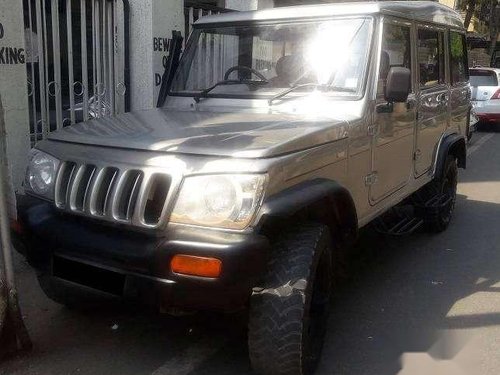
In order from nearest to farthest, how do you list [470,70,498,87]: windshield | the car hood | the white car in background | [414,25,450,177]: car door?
the car hood
[414,25,450,177]: car door
the white car in background
[470,70,498,87]: windshield

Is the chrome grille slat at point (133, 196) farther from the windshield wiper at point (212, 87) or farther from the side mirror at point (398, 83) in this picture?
the side mirror at point (398, 83)

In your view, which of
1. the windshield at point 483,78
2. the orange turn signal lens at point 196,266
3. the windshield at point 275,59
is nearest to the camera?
the orange turn signal lens at point 196,266

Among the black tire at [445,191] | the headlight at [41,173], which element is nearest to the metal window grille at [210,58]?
the headlight at [41,173]

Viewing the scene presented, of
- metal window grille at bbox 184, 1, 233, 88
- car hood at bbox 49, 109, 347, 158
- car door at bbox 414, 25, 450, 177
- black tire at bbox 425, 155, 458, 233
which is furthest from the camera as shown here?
black tire at bbox 425, 155, 458, 233

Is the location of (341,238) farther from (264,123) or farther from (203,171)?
(203,171)

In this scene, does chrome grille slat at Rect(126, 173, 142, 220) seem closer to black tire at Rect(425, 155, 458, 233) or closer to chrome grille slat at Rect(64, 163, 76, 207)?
chrome grille slat at Rect(64, 163, 76, 207)

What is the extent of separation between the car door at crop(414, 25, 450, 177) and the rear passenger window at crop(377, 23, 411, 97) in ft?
0.90

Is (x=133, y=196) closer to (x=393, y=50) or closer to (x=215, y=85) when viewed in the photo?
(x=215, y=85)

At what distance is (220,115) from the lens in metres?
3.97

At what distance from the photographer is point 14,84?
5309 mm

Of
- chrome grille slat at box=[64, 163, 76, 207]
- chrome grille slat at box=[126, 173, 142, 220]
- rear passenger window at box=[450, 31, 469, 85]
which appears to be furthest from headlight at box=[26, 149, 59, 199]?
rear passenger window at box=[450, 31, 469, 85]

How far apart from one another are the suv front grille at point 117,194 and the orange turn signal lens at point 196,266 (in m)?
0.22

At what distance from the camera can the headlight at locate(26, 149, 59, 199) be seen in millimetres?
3281

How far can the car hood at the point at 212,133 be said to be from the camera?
2994 millimetres
